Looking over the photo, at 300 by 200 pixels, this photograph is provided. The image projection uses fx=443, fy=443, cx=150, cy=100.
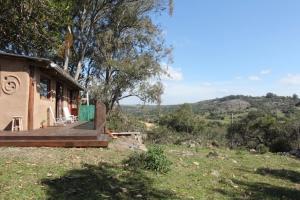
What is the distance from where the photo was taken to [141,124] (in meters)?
31.6

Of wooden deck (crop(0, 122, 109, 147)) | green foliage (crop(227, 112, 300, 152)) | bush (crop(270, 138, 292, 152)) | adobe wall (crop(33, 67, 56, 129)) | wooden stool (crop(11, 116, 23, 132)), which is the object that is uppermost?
adobe wall (crop(33, 67, 56, 129))

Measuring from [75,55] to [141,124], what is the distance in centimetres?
713

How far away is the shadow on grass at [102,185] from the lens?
8102mm

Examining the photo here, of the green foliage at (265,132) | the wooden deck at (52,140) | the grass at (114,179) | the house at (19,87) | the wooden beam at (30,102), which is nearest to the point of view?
the grass at (114,179)

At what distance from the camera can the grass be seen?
27.1 ft

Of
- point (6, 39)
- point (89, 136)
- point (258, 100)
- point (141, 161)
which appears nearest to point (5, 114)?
point (89, 136)

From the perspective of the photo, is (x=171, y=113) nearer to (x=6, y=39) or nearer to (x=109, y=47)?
(x=109, y=47)

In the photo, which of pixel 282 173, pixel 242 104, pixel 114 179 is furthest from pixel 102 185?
pixel 242 104

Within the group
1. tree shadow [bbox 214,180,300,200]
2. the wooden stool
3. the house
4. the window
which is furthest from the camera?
the window

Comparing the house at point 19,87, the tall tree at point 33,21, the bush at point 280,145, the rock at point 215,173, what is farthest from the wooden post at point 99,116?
the bush at point 280,145

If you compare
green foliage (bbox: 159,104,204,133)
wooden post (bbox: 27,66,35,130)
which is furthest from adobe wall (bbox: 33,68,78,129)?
green foliage (bbox: 159,104,204,133)

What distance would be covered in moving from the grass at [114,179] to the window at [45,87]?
6.43m

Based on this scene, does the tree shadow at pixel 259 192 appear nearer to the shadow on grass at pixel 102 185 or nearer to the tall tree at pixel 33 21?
the shadow on grass at pixel 102 185

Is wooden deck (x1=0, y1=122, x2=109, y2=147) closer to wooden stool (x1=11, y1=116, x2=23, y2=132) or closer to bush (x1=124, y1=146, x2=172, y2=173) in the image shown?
bush (x1=124, y1=146, x2=172, y2=173)
